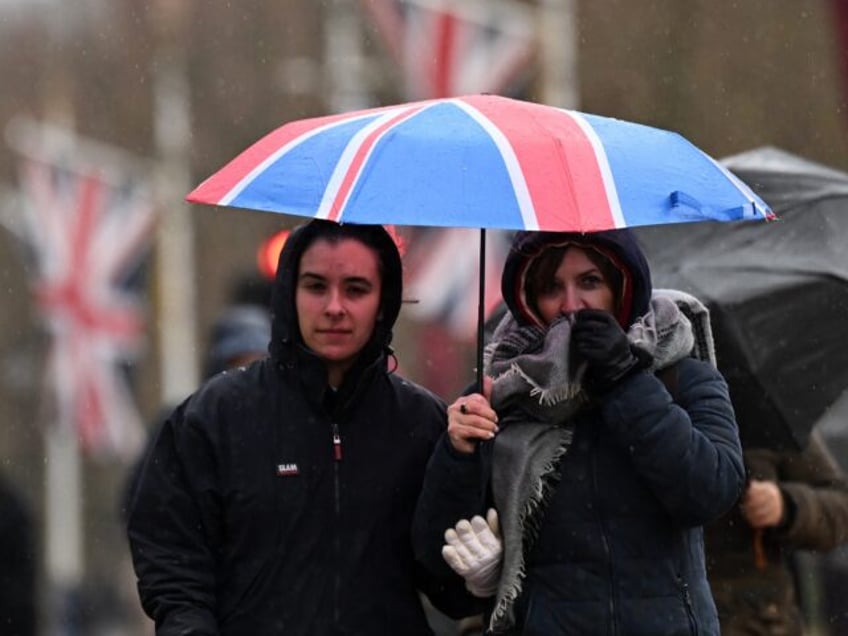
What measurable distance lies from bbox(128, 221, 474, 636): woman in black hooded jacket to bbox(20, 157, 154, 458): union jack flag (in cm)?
1954

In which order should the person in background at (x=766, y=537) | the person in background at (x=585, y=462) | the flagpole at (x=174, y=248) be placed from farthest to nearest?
the flagpole at (x=174, y=248) < the person in background at (x=766, y=537) < the person in background at (x=585, y=462)

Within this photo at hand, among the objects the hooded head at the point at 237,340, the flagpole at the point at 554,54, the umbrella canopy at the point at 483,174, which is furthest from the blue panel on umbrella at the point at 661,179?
the flagpole at the point at 554,54

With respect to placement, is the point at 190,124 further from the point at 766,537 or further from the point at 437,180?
the point at 437,180

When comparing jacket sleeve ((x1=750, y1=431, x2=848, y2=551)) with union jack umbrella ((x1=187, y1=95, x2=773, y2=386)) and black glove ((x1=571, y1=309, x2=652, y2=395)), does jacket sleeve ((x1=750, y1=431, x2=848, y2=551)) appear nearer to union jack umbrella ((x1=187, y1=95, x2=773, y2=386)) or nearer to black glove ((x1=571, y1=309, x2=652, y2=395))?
black glove ((x1=571, y1=309, x2=652, y2=395))

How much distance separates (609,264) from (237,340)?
162 inches

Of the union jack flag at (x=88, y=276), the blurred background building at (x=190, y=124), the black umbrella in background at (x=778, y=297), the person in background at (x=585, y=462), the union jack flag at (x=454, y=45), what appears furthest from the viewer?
the union jack flag at (x=88, y=276)

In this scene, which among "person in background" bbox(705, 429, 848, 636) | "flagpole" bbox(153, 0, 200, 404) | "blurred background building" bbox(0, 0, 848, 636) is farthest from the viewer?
"flagpole" bbox(153, 0, 200, 404)

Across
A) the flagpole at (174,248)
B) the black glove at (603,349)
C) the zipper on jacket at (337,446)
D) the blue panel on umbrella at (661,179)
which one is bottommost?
the flagpole at (174,248)

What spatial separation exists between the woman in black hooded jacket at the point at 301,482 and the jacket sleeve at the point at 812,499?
1530mm

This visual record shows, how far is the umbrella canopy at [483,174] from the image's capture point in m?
5.76

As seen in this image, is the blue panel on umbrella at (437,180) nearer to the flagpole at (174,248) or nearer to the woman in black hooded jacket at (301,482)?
the woman in black hooded jacket at (301,482)

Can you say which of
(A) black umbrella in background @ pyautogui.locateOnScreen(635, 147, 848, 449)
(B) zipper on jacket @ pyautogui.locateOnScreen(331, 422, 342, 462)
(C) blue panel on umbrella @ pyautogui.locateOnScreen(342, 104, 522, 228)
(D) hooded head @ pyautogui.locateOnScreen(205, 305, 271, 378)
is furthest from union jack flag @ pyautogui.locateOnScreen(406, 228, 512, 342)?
(C) blue panel on umbrella @ pyautogui.locateOnScreen(342, 104, 522, 228)

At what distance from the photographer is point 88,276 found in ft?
85.0

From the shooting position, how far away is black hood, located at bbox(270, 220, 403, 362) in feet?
20.8
